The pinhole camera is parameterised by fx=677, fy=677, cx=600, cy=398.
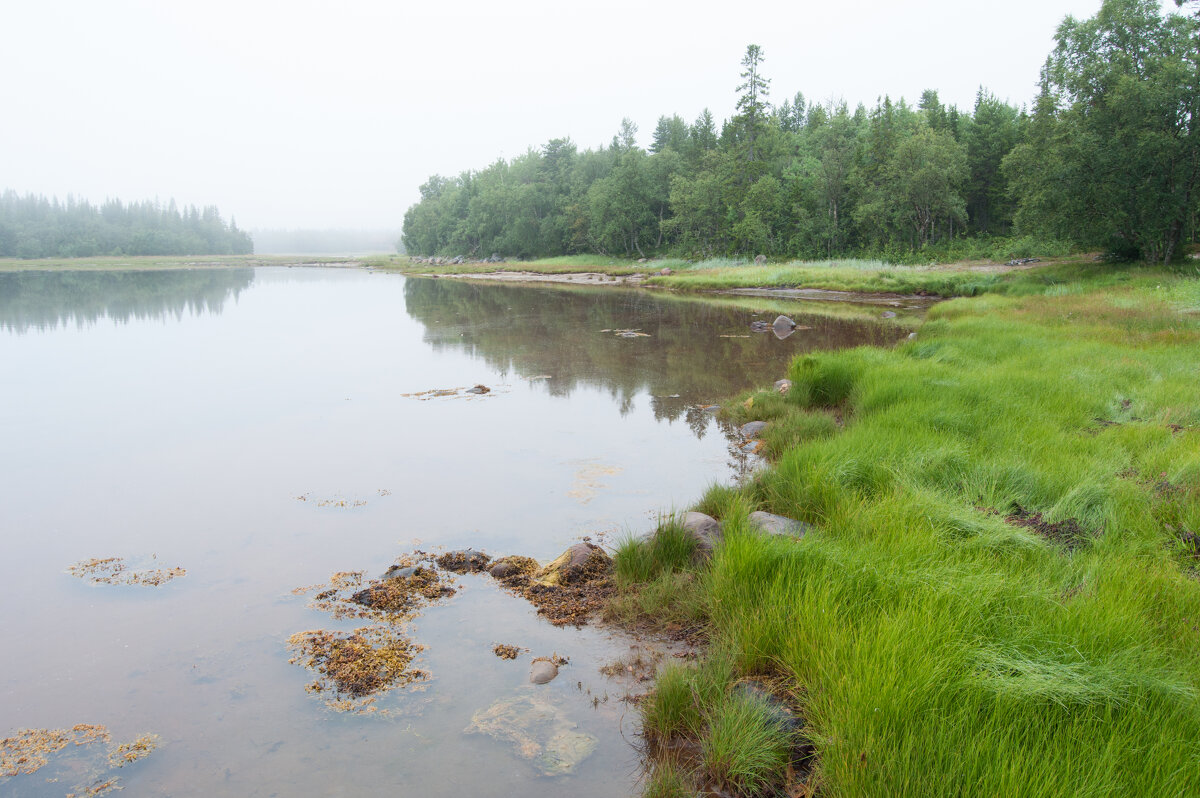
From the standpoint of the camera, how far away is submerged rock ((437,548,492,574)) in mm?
6504

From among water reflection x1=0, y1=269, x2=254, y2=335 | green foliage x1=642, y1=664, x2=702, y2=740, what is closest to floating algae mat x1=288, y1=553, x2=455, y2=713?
green foliage x1=642, y1=664, x2=702, y2=740

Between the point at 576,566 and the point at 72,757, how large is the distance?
3.75 metres

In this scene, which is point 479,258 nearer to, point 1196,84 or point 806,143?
point 806,143

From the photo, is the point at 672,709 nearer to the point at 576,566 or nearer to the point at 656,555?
the point at 656,555

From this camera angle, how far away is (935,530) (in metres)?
5.07

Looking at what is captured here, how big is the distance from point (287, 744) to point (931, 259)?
54.3m

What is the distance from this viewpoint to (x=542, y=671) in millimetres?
4816

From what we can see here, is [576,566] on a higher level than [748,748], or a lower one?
lower

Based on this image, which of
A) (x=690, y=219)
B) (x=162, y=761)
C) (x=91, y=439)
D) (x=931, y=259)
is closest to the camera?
(x=162, y=761)

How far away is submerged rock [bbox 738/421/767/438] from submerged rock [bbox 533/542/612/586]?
15.8ft

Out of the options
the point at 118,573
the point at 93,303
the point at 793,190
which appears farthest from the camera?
the point at 793,190

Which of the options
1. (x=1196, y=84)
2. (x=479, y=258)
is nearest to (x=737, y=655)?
(x=1196, y=84)

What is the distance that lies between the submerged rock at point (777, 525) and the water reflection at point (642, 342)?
17.5 ft

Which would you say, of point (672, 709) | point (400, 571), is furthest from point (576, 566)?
point (672, 709)
